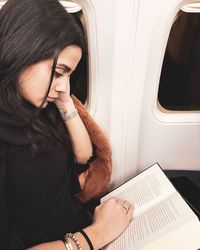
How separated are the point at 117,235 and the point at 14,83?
0.62 m

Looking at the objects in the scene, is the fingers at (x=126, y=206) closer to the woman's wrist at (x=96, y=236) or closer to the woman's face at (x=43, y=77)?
the woman's wrist at (x=96, y=236)

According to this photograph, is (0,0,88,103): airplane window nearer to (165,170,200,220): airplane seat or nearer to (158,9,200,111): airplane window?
(158,9,200,111): airplane window

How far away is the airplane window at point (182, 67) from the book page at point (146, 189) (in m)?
0.50

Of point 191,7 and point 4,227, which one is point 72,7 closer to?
point 191,7

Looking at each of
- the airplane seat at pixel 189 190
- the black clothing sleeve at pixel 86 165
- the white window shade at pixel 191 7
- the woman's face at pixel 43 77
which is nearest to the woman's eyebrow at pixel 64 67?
the woman's face at pixel 43 77

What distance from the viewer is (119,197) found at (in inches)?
49.5

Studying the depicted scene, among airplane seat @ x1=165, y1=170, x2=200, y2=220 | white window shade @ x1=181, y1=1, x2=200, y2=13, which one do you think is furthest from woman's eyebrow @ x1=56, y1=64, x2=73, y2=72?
airplane seat @ x1=165, y1=170, x2=200, y2=220

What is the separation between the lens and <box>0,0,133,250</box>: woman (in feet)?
2.57

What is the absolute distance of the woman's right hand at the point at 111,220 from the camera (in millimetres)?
1040

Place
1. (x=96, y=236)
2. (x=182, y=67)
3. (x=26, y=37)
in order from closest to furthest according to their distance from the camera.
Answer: (x=26, y=37) < (x=96, y=236) < (x=182, y=67)

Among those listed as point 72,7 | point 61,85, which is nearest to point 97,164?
point 61,85

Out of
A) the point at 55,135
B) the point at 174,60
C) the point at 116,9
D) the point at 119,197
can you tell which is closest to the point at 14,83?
the point at 55,135

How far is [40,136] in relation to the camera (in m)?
0.96

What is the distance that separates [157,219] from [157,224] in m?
0.02
